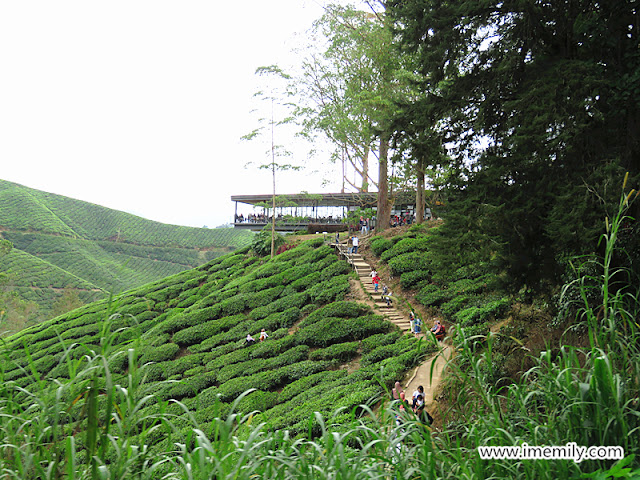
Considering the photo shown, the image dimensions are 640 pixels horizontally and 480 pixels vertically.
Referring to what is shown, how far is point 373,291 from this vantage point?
16.0 metres

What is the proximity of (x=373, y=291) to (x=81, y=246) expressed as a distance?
56.0m

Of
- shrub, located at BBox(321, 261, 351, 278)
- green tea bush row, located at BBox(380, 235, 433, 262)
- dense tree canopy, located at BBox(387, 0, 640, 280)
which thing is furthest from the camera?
shrub, located at BBox(321, 261, 351, 278)

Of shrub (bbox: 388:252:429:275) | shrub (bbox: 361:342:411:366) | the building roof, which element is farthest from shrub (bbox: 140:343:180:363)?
the building roof

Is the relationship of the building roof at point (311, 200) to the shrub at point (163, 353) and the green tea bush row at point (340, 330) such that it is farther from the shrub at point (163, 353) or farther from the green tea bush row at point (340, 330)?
the green tea bush row at point (340, 330)

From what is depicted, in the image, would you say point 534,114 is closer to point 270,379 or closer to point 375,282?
point 270,379

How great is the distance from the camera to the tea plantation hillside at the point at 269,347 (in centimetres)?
1001

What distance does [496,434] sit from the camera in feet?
8.16

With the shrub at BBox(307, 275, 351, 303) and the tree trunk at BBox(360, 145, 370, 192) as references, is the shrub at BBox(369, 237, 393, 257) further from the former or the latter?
the tree trunk at BBox(360, 145, 370, 192)

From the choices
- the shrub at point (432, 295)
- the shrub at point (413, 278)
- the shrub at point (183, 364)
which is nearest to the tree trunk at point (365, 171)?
the shrub at point (413, 278)

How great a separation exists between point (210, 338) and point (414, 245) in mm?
9264

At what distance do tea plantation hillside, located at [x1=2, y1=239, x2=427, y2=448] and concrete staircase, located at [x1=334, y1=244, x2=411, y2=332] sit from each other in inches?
18.7

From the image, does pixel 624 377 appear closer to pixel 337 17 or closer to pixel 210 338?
pixel 210 338

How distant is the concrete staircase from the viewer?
13.9 meters

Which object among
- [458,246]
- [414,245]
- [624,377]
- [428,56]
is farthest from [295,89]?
[624,377]
